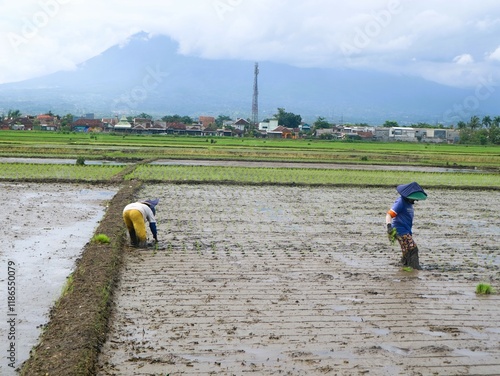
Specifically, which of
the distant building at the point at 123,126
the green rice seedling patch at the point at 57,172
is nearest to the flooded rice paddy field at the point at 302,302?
the green rice seedling patch at the point at 57,172

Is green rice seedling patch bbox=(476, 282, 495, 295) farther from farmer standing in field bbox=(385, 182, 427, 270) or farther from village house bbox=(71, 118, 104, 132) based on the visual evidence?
village house bbox=(71, 118, 104, 132)

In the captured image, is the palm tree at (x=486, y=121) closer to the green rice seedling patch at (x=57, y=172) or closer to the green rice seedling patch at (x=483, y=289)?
the green rice seedling patch at (x=57, y=172)

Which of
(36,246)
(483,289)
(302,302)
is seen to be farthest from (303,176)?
(302,302)

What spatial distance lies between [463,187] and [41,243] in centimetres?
1404

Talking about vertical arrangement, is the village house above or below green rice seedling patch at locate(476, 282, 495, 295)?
above

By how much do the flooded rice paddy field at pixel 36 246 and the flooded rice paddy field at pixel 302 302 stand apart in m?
0.74

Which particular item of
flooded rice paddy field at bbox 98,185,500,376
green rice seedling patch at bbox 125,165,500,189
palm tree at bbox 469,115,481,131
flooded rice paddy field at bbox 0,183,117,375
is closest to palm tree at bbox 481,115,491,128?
palm tree at bbox 469,115,481,131

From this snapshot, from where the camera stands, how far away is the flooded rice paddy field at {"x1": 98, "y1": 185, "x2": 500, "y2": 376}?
448 centimetres

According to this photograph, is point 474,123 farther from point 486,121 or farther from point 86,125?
point 86,125

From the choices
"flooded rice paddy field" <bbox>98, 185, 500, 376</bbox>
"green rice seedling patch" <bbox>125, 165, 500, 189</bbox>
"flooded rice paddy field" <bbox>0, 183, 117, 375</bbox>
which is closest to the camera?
"flooded rice paddy field" <bbox>98, 185, 500, 376</bbox>

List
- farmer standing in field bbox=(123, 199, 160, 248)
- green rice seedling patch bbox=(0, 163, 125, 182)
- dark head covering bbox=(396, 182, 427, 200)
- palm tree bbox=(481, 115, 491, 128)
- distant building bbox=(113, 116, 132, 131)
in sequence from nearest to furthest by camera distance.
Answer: dark head covering bbox=(396, 182, 427, 200)
farmer standing in field bbox=(123, 199, 160, 248)
green rice seedling patch bbox=(0, 163, 125, 182)
distant building bbox=(113, 116, 132, 131)
palm tree bbox=(481, 115, 491, 128)

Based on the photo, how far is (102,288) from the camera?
592 centimetres

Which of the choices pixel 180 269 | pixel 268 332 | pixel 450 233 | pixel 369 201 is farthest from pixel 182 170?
pixel 268 332

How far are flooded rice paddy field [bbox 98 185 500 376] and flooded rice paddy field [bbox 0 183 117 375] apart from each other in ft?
2.44
